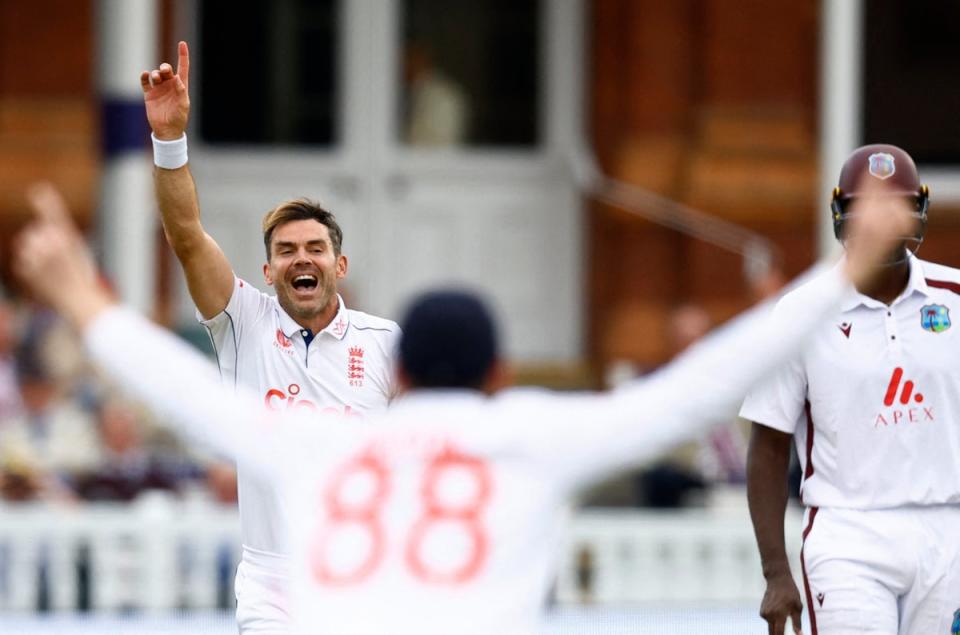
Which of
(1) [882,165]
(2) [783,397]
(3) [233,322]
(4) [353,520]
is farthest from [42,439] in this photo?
(4) [353,520]

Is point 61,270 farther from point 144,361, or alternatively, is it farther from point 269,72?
point 269,72

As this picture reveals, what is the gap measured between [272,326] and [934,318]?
176cm

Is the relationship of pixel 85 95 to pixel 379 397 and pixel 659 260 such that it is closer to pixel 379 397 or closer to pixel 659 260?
pixel 659 260

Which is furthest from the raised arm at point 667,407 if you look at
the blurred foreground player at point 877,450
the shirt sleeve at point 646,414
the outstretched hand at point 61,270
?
the blurred foreground player at point 877,450

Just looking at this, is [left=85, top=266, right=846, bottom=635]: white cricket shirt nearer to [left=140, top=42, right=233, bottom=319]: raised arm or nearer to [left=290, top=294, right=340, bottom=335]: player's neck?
[left=140, top=42, right=233, bottom=319]: raised arm

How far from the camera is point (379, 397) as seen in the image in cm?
543

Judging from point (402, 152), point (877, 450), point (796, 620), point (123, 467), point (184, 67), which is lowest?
point (123, 467)

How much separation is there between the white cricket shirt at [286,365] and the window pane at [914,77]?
10.1 metres

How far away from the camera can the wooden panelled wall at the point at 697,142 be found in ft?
46.8

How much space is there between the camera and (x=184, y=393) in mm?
3562

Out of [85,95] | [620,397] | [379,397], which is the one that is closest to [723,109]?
[85,95]

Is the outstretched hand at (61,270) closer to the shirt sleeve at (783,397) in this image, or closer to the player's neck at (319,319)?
the player's neck at (319,319)

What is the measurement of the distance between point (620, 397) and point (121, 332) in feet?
2.83

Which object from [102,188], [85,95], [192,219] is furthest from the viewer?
[85,95]
